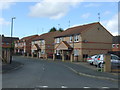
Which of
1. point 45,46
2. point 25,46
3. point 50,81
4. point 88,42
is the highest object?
point 88,42

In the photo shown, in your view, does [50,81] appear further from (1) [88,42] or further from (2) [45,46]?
(2) [45,46]

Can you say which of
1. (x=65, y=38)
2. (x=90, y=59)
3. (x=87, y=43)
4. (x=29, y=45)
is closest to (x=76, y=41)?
(x=87, y=43)

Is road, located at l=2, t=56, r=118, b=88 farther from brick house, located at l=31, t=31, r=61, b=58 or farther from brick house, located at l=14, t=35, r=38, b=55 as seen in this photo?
brick house, located at l=14, t=35, r=38, b=55

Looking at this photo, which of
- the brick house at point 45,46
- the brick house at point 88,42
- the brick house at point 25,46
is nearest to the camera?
the brick house at point 88,42

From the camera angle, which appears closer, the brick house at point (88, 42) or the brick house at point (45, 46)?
the brick house at point (88, 42)

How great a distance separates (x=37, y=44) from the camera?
2707 inches

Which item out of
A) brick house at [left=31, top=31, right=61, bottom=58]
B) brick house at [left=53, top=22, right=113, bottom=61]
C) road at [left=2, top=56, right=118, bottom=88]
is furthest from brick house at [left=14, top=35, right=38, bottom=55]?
road at [left=2, top=56, right=118, bottom=88]

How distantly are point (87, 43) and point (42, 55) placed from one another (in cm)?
2386

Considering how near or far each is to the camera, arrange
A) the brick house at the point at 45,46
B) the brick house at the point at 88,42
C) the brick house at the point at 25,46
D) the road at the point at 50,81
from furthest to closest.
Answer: the brick house at the point at 25,46 < the brick house at the point at 45,46 < the brick house at the point at 88,42 < the road at the point at 50,81

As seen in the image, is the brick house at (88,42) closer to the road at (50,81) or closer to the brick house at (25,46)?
the road at (50,81)

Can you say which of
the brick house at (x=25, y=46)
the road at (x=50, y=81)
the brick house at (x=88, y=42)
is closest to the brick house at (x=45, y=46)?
the brick house at (x=25, y=46)

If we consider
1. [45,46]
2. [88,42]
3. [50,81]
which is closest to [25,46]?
[45,46]

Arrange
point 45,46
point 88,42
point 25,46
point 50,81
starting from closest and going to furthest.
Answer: point 50,81 → point 88,42 → point 45,46 → point 25,46

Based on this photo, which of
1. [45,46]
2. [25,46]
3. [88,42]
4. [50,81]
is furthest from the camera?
[25,46]
